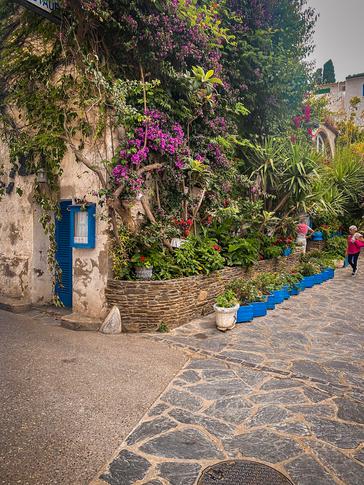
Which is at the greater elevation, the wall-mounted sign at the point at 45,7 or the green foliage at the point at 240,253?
the wall-mounted sign at the point at 45,7

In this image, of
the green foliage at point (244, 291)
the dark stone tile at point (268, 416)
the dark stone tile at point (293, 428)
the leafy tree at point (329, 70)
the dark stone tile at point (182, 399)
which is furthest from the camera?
the leafy tree at point (329, 70)

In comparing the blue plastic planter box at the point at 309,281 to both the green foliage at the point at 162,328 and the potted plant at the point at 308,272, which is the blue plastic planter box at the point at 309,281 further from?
the green foliage at the point at 162,328

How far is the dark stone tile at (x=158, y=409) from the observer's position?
390 centimetres

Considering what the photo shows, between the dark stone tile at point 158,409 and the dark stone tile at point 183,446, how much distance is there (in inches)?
15.4

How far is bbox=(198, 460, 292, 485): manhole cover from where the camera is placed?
288 cm

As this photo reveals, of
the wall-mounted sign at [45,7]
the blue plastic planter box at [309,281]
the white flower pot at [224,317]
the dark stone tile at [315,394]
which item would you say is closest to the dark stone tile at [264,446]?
the dark stone tile at [315,394]

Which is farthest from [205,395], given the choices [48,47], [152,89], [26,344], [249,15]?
[249,15]

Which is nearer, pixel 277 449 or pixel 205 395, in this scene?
pixel 277 449

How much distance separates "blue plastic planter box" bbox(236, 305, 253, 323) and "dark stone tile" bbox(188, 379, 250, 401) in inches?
105

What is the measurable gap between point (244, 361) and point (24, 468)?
3.30m

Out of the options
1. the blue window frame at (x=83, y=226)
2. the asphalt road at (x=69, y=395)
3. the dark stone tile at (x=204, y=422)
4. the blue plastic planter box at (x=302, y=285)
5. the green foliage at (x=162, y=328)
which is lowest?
the dark stone tile at (x=204, y=422)

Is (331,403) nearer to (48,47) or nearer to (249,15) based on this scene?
(48,47)

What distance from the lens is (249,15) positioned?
10.3m

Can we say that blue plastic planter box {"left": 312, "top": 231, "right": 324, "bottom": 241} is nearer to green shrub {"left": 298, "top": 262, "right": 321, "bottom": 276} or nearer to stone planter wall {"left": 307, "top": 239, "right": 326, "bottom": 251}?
stone planter wall {"left": 307, "top": 239, "right": 326, "bottom": 251}
